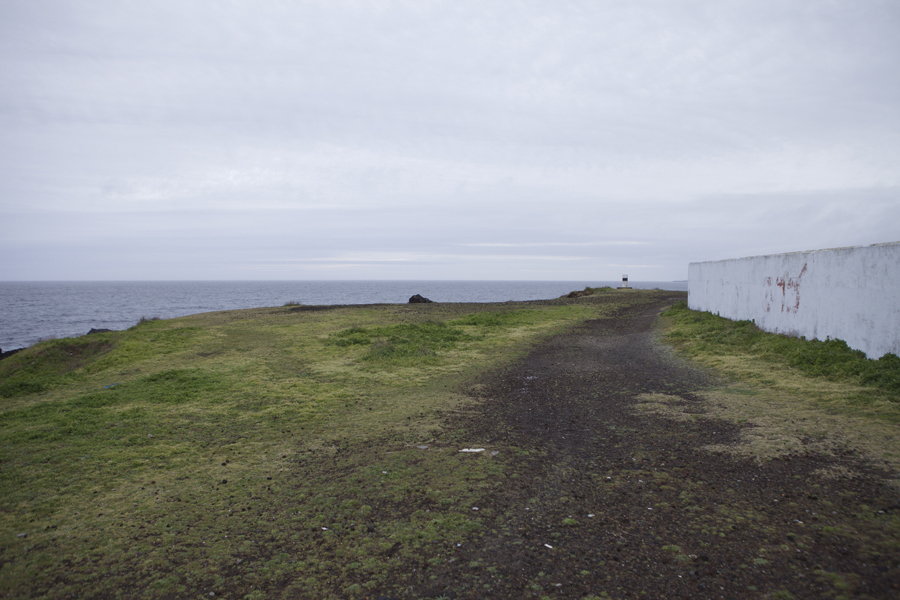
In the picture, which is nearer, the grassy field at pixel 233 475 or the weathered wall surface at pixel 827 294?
the grassy field at pixel 233 475

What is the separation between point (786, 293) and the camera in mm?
12445

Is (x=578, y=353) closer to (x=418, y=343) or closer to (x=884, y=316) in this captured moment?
(x=418, y=343)

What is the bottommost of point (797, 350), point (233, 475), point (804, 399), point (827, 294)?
point (233, 475)

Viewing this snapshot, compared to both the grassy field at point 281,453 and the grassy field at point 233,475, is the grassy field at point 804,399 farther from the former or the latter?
the grassy field at point 233,475

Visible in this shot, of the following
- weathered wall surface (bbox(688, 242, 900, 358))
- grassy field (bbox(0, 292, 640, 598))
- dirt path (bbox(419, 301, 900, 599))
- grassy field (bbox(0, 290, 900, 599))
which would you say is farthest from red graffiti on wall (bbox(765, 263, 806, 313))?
grassy field (bbox(0, 292, 640, 598))

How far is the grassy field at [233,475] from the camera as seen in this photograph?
352cm

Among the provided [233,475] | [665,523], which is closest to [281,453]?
[233,475]

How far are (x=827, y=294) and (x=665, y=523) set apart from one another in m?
9.20

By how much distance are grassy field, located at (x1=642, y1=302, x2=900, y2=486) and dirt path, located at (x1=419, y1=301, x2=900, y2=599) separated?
0.42 meters

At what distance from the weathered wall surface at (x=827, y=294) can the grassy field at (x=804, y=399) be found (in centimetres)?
39

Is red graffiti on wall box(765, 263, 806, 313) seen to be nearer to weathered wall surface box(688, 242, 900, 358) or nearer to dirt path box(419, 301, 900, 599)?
weathered wall surface box(688, 242, 900, 358)

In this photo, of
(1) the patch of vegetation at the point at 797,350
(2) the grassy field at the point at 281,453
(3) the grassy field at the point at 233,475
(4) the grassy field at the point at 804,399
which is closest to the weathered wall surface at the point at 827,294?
(1) the patch of vegetation at the point at 797,350

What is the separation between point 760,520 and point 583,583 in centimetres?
175

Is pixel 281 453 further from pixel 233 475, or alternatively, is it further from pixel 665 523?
pixel 665 523
